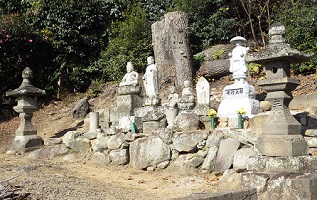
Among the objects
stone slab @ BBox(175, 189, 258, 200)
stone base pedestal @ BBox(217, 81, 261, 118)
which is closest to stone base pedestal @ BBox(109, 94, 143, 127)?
stone base pedestal @ BBox(217, 81, 261, 118)

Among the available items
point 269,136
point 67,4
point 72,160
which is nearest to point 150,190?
point 269,136

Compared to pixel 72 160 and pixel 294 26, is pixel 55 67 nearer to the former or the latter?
pixel 72 160

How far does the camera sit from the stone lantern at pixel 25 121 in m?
9.90

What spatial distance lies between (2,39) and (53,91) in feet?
10.1

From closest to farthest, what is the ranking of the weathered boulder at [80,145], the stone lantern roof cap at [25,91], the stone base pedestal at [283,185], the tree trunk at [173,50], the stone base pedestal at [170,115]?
the stone base pedestal at [283,185] → the stone base pedestal at [170,115] → the weathered boulder at [80,145] → the stone lantern roof cap at [25,91] → the tree trunk at [173,50]

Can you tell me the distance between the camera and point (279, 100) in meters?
4.87

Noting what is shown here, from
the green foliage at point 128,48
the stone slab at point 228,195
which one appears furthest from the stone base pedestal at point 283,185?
the green foliage at point 128,48

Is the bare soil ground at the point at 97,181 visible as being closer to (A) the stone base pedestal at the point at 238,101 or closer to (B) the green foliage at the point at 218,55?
(A) the stone base pedestal at the point at 238,101

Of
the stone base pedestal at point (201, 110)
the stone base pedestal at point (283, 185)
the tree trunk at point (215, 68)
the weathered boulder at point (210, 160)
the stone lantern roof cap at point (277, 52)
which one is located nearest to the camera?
the stone base pedestal at point (283, 185)

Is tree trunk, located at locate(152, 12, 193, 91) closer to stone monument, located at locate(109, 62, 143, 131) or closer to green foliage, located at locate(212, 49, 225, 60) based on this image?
green foliage, located at locate(212, 49, 225, 60)

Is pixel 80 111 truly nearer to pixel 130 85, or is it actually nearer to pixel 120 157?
pixel 130 85

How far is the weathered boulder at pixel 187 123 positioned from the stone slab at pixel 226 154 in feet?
3.85

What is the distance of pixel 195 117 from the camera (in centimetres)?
772

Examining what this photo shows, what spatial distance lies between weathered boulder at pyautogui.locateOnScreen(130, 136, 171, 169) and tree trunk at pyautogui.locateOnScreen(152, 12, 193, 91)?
6.69 meters
